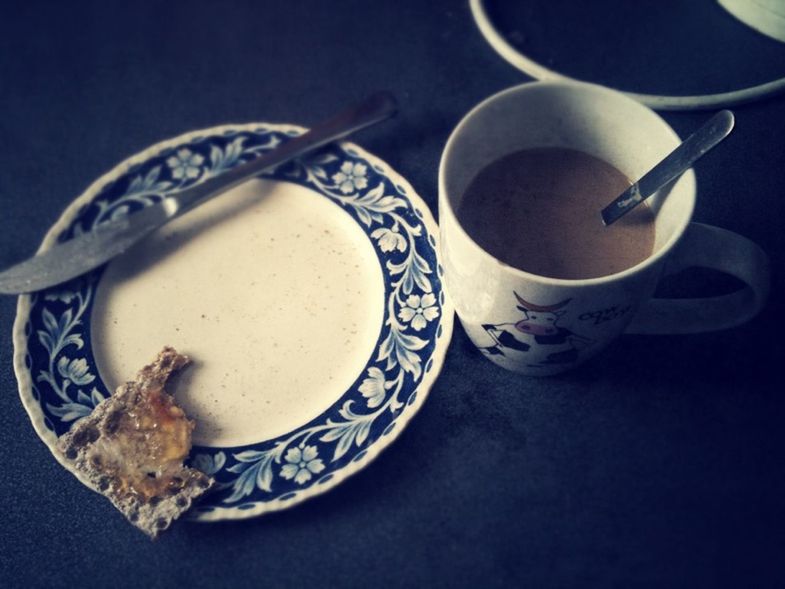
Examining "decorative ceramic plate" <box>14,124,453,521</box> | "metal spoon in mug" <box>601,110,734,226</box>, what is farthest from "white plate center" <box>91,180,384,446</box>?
"metal spoon in mug" <box>601,110,734,226</box>

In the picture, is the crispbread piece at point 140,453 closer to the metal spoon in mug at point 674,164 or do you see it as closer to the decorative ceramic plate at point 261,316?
the decorative ceramic plate at point 261,316

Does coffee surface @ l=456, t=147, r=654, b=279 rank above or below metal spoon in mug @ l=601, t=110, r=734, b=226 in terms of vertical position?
below

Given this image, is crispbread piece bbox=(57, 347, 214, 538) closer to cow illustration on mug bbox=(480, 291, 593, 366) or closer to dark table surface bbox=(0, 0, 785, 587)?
dark table surface bbox=(0, 0, 785, 587)

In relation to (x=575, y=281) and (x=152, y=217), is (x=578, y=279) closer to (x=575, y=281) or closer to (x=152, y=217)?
(x=575, y=281)

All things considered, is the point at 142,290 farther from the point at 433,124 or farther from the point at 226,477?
the point at 433,124

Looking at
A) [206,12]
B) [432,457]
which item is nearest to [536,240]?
[432,457]

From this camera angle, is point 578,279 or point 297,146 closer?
point 578,279

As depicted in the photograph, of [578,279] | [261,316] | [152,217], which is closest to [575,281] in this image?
[578,279]
